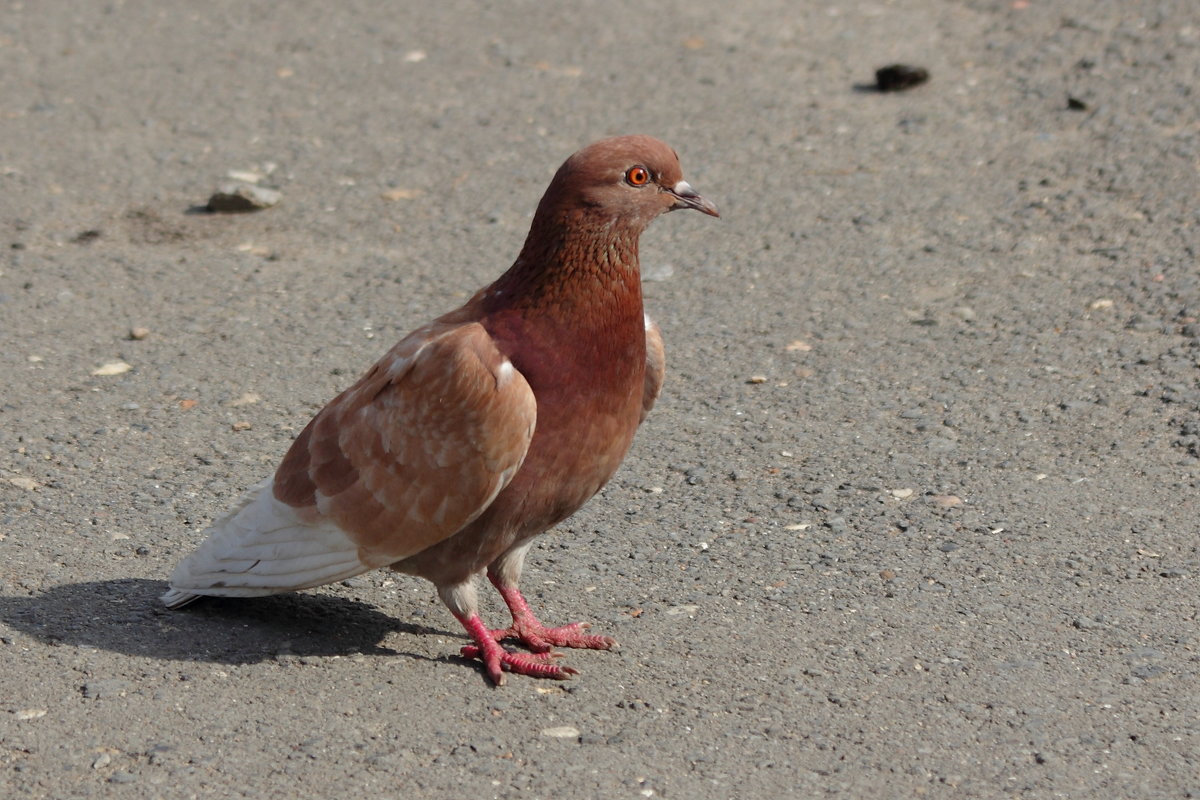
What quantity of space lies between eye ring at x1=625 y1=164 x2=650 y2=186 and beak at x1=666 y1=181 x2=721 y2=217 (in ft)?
0.32

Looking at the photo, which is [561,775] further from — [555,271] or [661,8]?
[661,8]

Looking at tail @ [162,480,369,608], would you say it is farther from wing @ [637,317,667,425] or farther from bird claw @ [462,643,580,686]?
wing @ [637,317,667,425]

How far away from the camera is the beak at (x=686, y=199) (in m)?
4.01

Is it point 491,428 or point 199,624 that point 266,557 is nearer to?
point 199,624

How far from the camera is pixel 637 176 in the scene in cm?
390

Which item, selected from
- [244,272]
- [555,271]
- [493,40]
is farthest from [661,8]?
[555,271]

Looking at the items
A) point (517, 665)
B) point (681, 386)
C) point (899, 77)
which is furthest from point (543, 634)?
point (899, 77)

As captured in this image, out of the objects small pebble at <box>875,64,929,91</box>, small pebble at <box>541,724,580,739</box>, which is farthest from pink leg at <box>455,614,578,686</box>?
small pebble at <box>875,64,929,91</box>

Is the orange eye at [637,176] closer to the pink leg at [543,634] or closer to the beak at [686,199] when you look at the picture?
the beak at [686,199]

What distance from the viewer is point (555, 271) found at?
384 cm

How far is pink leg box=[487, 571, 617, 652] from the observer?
4.11 meters

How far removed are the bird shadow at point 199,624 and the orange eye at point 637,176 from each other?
1.43 meters

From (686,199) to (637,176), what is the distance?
0.73 ft

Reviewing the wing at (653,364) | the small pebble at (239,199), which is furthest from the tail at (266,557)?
the small pebble at (239,199)
